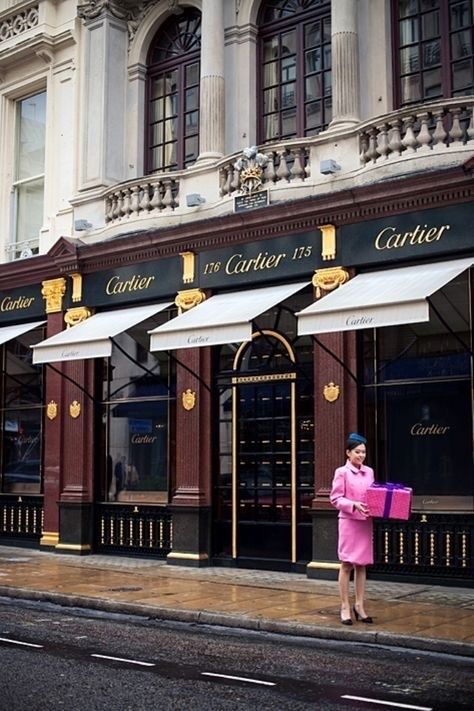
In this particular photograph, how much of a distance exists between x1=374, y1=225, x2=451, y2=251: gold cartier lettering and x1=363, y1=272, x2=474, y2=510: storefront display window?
0.70 meters

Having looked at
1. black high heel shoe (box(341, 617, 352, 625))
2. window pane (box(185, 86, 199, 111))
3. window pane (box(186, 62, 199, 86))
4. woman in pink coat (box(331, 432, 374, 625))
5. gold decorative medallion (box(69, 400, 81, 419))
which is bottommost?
black high heel shoe (box(341, 617, 352, 625))

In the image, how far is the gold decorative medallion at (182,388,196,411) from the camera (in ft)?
51.2

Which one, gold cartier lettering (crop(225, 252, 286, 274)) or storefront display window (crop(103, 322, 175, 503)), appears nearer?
gold cartier lettering (crop(225, 252, 286, 274))

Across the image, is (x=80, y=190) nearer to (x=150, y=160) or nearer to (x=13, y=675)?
(x=150, y=160)

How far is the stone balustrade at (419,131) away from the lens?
1319 centimetres

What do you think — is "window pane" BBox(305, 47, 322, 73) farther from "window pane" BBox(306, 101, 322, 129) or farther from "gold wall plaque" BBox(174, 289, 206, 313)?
"gold wall plaque" BBox(174, 289, 206, 313)

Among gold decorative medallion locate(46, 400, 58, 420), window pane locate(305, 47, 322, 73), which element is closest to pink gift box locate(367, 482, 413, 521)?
window pane locate(305, 47, 322, 73)

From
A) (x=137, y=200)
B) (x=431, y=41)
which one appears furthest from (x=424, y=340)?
(x=137, y=200)

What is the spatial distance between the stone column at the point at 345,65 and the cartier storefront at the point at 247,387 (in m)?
1.67

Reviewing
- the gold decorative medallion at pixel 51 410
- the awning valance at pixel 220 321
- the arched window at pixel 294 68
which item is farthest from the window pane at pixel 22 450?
the arched window at pixel 294 68

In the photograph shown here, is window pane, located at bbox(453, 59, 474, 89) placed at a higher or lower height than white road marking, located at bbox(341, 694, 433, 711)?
higher

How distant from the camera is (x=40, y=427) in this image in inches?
730

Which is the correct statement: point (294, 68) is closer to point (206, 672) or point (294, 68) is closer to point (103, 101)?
point (103, 101)

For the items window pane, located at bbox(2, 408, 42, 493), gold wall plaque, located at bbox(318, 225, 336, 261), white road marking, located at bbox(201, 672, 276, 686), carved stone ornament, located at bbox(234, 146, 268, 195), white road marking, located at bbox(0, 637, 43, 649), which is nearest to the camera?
white road marking, located at bbox(201, 672, 276, 686)
